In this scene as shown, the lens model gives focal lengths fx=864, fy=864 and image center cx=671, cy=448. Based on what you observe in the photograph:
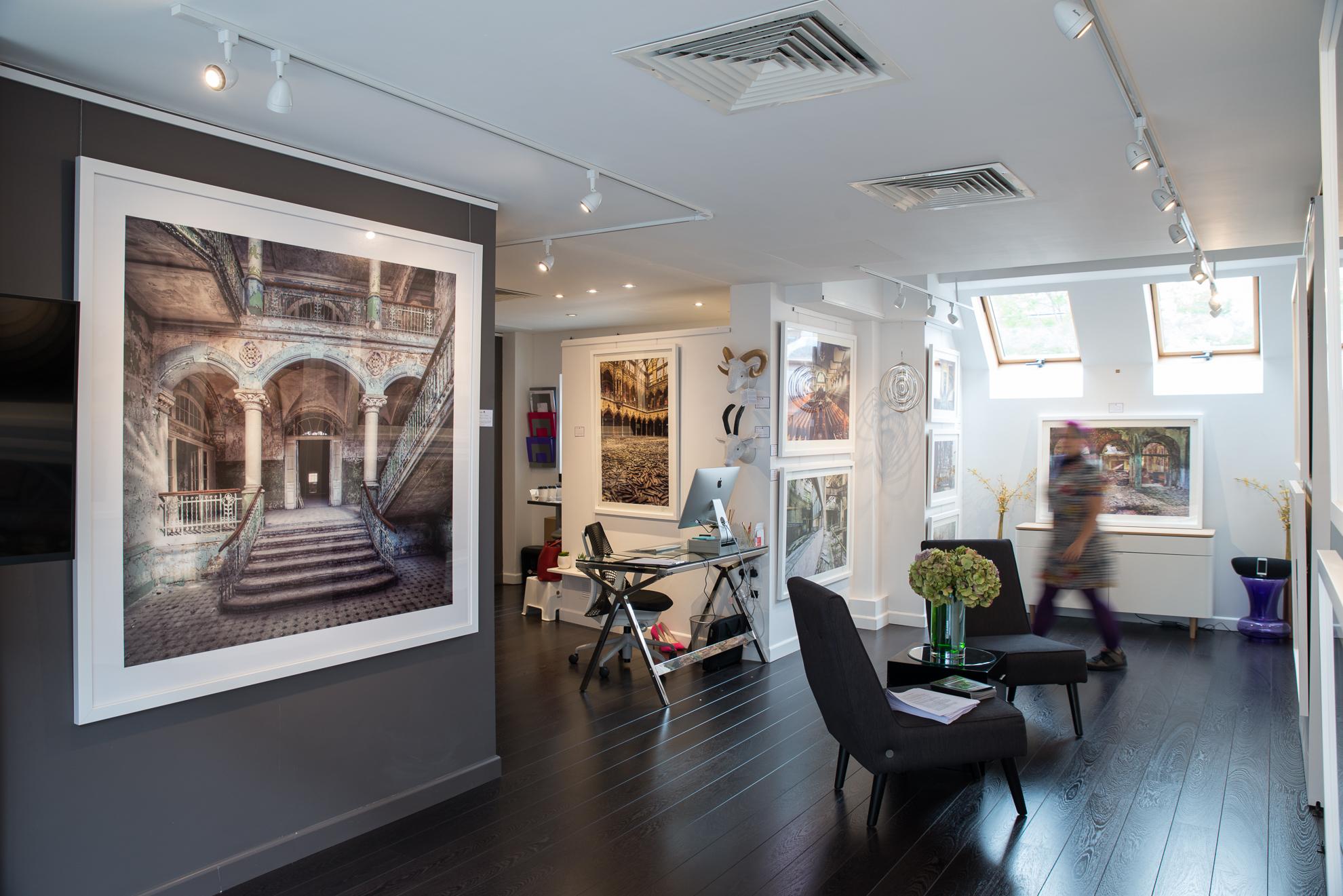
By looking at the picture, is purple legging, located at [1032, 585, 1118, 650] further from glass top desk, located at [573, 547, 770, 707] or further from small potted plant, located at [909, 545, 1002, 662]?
small potted plant, located at [909, 545, 1002, 662]

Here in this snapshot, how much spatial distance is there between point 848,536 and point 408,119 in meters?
5.37

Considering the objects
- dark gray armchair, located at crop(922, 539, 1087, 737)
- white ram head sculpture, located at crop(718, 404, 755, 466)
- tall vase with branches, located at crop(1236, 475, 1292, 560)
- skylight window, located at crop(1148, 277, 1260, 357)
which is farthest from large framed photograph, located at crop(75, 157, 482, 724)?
tall vase with branches, located at crop(1236, 475, 1292, 560)

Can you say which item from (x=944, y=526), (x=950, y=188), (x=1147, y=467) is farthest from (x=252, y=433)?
(x=1147, y=467)

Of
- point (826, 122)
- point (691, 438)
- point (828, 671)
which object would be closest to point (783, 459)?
point (691, 438)

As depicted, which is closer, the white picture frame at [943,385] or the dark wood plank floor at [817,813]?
the dark wood plank floor at [817,813]

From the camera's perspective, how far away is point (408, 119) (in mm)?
2932

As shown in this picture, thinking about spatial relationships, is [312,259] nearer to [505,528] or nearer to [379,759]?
[379,759]

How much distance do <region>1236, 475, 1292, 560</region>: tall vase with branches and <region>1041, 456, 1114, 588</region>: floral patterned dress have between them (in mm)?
2040

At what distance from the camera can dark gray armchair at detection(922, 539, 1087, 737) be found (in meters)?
4.61

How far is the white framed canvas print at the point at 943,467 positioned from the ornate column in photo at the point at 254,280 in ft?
18.7

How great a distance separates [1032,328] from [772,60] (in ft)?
21.7

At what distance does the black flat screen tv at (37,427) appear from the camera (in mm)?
2307

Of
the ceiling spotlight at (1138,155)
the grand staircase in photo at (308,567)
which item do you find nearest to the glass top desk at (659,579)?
the grand staircase in photo at (308,567)

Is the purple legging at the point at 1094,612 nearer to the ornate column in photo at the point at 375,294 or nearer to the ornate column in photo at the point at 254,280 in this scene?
the ornate column in photo at the point at 375,294
